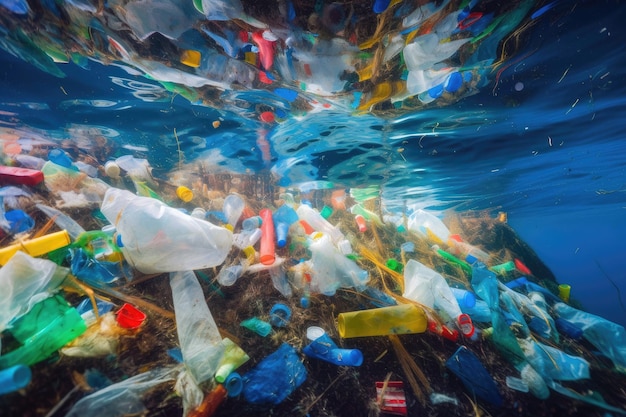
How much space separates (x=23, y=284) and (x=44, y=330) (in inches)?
14.9

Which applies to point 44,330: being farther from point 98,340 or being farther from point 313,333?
point 313,333

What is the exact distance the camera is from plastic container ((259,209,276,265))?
9.85ft

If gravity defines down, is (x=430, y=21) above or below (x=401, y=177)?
above

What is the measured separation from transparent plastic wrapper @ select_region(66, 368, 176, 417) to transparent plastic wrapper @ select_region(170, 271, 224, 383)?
220mm

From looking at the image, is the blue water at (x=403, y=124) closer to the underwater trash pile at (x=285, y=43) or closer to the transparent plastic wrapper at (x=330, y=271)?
the underwater trash pile at (x=285, y=43)

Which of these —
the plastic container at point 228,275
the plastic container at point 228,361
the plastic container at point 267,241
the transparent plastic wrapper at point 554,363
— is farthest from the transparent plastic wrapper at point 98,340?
the transparent plastic wrapper at point 554,363

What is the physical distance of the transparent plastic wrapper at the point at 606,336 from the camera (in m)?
3.15

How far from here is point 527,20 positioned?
3381 millimetres

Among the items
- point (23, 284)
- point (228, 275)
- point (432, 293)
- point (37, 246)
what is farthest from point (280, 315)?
point (37, 246)

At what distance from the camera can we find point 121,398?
1.57 metres

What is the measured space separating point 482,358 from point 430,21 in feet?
14.6

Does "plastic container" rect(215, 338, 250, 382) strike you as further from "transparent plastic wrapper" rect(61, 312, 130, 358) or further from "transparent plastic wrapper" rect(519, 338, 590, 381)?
"transparent plastic wrapper" rect(519, 338, 590, 381)

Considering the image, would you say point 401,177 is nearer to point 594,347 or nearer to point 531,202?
point 594,347

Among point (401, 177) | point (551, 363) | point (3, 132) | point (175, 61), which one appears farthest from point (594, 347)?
point (3, 132)
